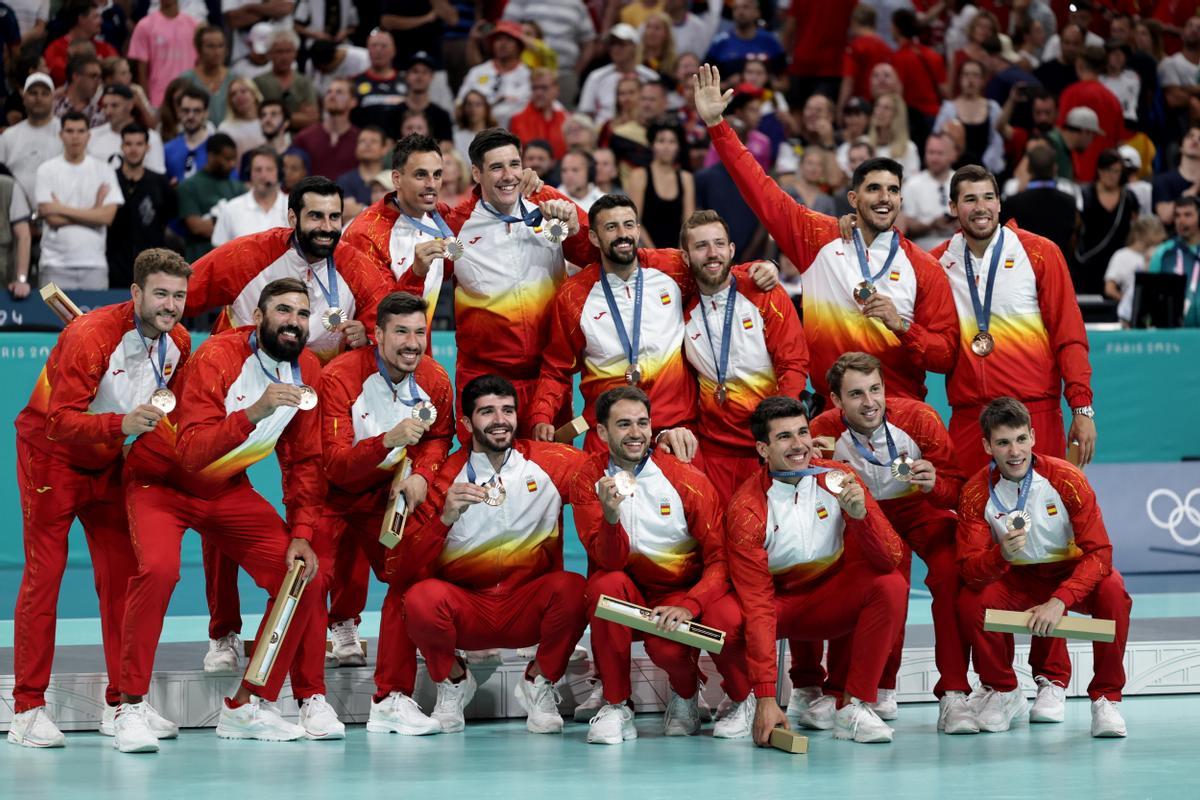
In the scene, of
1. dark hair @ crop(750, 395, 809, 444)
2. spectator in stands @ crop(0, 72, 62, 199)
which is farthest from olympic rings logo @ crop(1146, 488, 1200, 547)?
spectator in stands @ crop(0, 72, 62, 199)

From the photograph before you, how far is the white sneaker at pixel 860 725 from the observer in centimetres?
748

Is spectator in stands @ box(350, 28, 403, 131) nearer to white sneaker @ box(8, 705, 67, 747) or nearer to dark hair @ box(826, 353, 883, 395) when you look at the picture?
dark hair @ box(826, 353, 883, 395)

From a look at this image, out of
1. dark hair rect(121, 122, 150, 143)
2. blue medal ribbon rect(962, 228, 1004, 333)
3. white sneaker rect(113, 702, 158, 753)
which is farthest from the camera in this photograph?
dark hair rect(121, 122, 150, 143)

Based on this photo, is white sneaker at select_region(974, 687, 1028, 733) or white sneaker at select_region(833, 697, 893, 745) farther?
white sneaker at select_region(974, 687, 1028, 733)

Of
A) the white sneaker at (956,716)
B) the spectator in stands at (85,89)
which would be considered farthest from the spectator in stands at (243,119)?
the white sneaker at (956,716)

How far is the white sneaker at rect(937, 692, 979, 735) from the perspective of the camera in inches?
302

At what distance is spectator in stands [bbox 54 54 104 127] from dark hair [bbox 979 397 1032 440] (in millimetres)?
8442

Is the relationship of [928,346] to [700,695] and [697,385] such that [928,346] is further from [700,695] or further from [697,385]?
[700,695]

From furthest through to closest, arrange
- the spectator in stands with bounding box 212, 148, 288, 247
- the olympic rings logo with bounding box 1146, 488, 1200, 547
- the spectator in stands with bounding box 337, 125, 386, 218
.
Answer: the spectator in stands with bounding box 337, 125, 386, 218 → the spectator in stands with bounding box 212, 148, 288, 247 → the olympic rings logo with bounding box 1146, 488, 1200, 547

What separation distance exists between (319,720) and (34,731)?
1.18m

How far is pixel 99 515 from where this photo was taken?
7.87 meters

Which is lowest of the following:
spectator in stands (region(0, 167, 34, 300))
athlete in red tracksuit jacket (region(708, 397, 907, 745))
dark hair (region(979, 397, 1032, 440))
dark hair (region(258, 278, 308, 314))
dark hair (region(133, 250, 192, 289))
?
athlete in red tracksuit jacket (region(708, 397, 907, 745))

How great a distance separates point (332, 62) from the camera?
15438 mm

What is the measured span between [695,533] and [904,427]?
1083 mm
